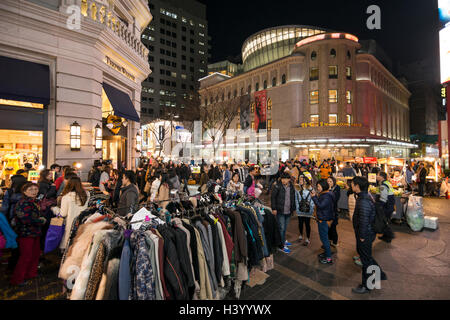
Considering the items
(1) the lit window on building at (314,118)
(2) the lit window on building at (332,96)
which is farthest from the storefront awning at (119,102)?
(2) the lit window on building at (332,96)

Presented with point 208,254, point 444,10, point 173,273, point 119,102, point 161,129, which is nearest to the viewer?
point 173,273

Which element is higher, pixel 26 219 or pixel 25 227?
pixel 26 219

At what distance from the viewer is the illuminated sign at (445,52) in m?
12.2

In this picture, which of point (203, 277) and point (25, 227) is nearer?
point (203, 277)

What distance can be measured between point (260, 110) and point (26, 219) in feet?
138

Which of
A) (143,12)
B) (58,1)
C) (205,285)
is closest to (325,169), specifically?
(205,285)

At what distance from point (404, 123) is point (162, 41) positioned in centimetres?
7581

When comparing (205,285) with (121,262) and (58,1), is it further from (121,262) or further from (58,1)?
(58,1)

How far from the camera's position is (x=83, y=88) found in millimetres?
10133

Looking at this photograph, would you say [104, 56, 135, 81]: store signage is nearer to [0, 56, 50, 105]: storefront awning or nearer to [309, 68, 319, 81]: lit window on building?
[0, 56, 50, 105]: storefront awning

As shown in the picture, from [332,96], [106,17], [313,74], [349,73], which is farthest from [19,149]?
[349,73]

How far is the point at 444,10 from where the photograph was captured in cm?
1248

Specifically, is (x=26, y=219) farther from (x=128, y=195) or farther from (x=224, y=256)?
(x=224, y=256)

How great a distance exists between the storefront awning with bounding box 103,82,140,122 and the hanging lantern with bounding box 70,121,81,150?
6.43ft
